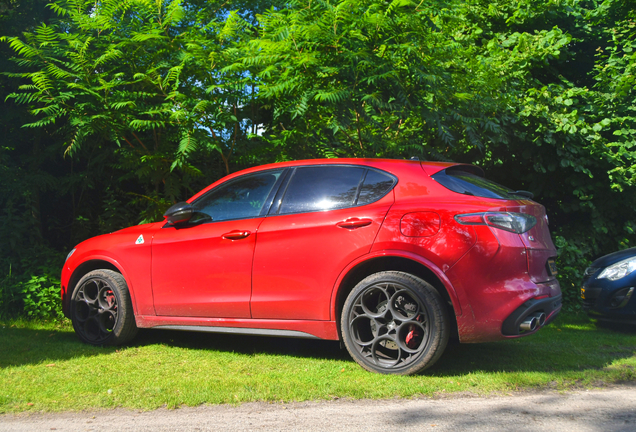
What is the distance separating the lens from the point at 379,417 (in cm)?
315

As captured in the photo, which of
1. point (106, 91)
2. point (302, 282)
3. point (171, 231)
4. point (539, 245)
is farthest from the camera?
point (106, 91)

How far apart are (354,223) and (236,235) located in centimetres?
110

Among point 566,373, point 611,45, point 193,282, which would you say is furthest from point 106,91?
point 611,45

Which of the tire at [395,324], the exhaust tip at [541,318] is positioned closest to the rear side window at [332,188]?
the tire at [395,324]

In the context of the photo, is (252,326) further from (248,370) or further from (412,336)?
(412,336)

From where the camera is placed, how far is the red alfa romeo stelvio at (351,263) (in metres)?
3.82

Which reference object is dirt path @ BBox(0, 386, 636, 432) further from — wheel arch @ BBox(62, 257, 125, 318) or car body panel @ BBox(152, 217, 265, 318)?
wheel arch @ BBox(62, 257, 125, 318)

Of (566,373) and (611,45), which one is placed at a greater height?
(611,45)

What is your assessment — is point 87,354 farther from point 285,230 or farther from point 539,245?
point 539,245

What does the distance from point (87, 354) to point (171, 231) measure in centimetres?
136

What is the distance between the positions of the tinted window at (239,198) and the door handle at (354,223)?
0.88m

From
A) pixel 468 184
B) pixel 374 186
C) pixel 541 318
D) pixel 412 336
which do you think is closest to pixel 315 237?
pixel 374 186

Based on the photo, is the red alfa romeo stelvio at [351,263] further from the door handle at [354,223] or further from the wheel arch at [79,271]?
the wheel arch at [79,271]

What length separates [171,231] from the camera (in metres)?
5.05
